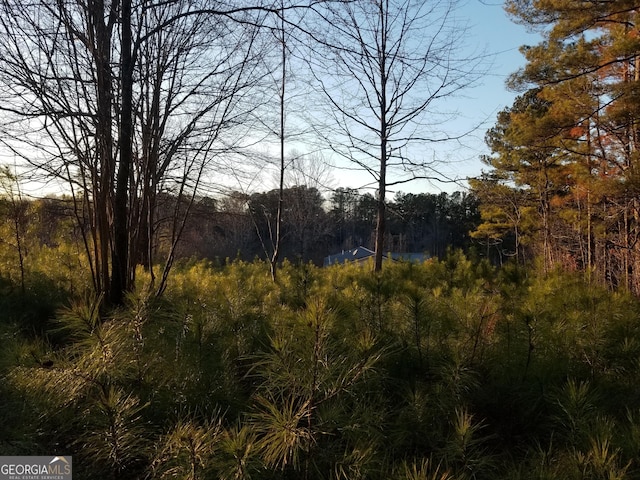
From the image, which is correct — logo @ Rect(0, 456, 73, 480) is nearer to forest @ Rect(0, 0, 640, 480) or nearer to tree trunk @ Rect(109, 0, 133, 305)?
forest @ Rect(0, 0, 640, 480)

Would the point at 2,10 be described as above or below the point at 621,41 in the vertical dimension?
below

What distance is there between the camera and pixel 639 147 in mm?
9055

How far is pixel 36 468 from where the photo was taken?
1786 millimetres

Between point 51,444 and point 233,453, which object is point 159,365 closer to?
point 51,444

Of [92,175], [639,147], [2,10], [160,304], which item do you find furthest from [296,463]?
[639,147]

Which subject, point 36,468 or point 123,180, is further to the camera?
point 123,180

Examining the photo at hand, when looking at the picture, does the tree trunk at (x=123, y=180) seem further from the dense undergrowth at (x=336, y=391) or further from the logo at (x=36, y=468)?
the logo at (x=36, y=468)

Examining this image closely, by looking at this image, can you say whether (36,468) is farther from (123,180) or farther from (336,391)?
(123,180)

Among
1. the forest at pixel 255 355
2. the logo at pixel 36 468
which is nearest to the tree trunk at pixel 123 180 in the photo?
the forest at pixel 255 355

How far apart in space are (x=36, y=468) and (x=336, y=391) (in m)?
1.26

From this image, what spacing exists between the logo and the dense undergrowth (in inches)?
2.2

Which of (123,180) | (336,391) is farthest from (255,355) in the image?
(123,180)

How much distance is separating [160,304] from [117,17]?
7.76 ft

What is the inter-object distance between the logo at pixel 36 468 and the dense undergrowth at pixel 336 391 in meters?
0.06
